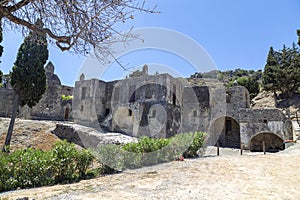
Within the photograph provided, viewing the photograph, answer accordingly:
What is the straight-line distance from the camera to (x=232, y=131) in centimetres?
2192

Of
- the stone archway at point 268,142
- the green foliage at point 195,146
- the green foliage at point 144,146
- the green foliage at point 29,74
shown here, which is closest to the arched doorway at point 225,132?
the stone archway at point 268,142

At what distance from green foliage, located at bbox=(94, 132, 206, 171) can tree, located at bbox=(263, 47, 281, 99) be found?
893 inches

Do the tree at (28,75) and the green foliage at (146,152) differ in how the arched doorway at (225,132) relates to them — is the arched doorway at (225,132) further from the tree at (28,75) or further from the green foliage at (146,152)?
the tree at (28,75)

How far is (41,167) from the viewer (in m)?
5.97

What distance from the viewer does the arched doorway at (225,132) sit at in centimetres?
2107

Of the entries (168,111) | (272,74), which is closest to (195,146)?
(168,111)

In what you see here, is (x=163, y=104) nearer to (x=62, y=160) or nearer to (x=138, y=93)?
(x=138, y=93)

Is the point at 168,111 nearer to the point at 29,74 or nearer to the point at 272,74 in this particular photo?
the point at 29,74

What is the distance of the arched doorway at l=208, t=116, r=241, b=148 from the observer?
69.1ft

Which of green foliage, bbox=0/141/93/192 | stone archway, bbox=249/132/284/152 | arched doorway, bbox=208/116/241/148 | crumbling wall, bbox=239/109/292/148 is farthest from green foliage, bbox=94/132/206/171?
stone archway, bbox=249/132/284/152

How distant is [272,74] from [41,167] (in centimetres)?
2998

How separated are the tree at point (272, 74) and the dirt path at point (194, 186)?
23.9 metres

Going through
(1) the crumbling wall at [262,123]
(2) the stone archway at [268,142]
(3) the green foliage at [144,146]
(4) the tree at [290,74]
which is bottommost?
(2) the stone archway at [268,142]

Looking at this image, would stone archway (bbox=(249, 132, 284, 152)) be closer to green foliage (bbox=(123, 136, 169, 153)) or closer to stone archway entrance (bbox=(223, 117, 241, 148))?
stone archway entrance (bbox=(223, 117, 241, 148))
